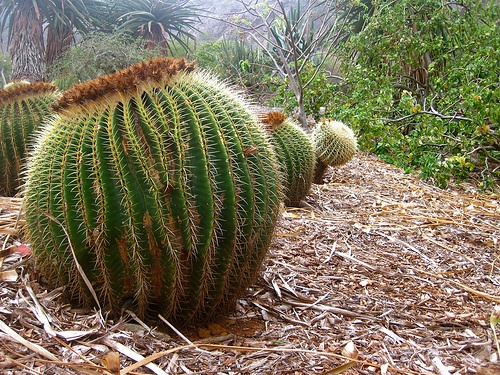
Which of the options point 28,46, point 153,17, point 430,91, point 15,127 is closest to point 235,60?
point 153,17

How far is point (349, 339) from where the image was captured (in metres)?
1.87

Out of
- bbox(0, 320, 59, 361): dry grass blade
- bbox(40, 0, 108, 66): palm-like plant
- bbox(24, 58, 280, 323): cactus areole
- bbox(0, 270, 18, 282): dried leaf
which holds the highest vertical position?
bbox(40, 0, 108, 66): palm-like plant

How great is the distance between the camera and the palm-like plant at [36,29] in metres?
12.0

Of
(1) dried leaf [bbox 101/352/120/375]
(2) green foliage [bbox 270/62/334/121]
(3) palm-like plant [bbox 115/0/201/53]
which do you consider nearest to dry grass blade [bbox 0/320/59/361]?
(1) dried leaf [bbox 101/352/120/375]

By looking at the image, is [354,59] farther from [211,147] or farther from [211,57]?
[211,147]

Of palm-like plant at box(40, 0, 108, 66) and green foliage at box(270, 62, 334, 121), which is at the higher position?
palm-like plant at box(40, 0, 108, 66)

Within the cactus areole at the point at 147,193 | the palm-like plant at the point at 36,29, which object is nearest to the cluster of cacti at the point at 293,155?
the cactus areole at the point at 147,193

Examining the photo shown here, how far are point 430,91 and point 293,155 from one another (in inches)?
204

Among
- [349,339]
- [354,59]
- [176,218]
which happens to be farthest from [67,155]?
[354,59]

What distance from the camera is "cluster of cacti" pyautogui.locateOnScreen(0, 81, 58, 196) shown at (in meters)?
3.69

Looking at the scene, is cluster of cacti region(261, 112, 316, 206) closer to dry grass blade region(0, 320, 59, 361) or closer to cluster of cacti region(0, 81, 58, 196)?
cluster of cacti region(0, 81, 58, 196)

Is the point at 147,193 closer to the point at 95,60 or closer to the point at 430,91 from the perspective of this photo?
the point at 430,91

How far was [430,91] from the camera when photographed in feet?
27.8

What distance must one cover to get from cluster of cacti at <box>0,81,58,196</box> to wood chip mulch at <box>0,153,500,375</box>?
85cm
